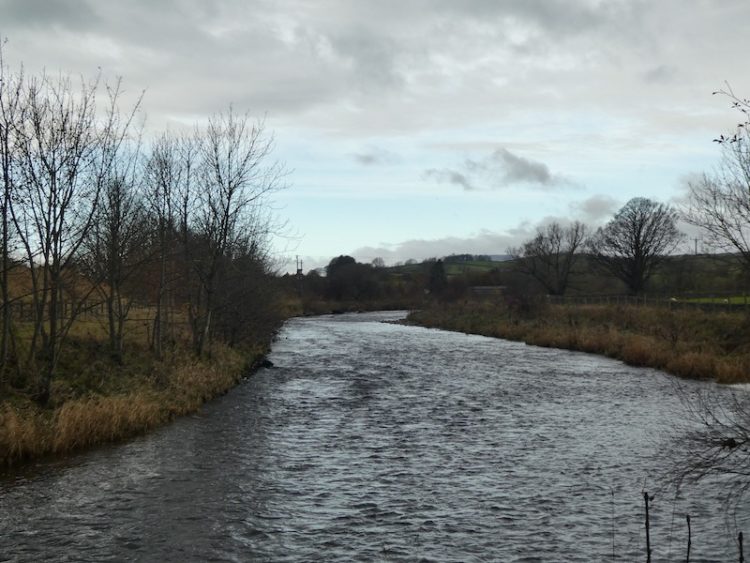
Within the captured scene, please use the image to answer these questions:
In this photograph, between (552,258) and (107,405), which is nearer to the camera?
(107,405)

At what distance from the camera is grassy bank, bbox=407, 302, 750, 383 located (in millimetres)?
27297

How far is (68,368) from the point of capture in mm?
18734

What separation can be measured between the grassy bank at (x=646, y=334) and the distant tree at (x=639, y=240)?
21698 millimetres

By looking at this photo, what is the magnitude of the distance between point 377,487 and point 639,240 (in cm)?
6828

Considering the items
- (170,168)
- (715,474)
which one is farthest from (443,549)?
(170,168)

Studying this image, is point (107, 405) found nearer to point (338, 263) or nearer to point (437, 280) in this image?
point (437, 280)

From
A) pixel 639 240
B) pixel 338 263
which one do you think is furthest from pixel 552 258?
pixel 338 263

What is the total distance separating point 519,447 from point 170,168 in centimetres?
1996

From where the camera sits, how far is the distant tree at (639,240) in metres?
72.8

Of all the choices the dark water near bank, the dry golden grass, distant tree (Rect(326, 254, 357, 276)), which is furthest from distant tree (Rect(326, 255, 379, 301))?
the dark water near bank

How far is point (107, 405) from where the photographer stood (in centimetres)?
1619

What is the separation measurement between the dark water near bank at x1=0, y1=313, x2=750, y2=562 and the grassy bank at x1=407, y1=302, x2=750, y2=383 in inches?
226

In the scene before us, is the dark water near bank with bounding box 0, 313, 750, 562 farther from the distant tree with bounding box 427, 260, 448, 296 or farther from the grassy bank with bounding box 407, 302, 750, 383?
the distant tree with bounding box 427, 260, 448, 296

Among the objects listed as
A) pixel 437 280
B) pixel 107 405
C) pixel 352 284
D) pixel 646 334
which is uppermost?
pixel 437 280
